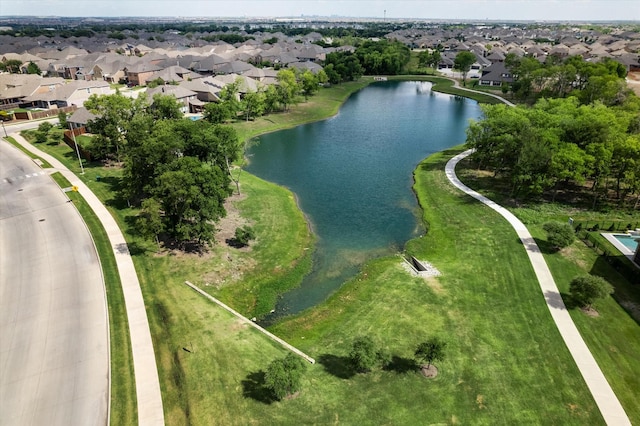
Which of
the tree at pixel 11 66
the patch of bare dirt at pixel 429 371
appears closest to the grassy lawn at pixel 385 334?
the patch of bare dirt at pixel 429 371

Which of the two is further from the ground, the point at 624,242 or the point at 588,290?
the point at 588,290

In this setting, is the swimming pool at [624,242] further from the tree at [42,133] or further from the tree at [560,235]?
the tree at [42,133]

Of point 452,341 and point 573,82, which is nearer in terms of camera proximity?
point 452,341

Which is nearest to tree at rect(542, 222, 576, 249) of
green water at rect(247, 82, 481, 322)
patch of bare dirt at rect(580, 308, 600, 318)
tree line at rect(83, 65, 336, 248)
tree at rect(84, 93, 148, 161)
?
patch of bare dirt at rect(580, 308, 600, 318)

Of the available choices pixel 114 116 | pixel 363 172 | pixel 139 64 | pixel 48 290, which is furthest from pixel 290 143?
pixel 139 64

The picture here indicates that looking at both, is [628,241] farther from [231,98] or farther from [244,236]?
[231,98]

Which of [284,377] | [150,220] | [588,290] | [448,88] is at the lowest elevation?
[588,290]

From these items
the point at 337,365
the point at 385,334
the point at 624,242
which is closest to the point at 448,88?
the point at 624,242

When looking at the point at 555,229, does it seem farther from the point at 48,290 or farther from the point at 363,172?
the point at 48,290
